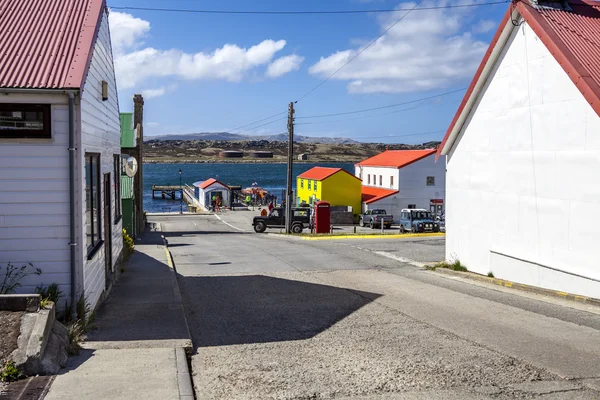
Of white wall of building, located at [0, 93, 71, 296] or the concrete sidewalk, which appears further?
white wall of building, located at [0, 93, 71, 296]

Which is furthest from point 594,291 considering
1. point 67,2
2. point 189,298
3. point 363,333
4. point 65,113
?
point 67,2

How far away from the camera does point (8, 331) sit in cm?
773

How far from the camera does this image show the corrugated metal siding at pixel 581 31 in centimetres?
1395

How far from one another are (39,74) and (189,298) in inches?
255

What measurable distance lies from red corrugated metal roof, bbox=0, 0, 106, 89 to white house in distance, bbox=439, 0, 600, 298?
371 inches

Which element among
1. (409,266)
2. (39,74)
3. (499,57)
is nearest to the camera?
(39,74)

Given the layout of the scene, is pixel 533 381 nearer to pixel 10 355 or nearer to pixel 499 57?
pixel 10 355

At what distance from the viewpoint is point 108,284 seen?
43.5 ft

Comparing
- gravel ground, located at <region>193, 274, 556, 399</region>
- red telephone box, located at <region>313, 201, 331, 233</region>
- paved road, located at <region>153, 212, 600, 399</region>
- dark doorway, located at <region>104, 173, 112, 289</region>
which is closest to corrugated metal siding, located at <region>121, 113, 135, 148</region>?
red telephone box, located at <region>313, 201, 331, 233</region>

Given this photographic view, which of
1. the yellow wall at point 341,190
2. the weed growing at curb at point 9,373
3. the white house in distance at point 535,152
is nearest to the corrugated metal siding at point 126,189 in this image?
the white house in distance at point 535,152

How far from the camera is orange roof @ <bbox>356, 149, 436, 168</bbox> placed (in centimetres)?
6392

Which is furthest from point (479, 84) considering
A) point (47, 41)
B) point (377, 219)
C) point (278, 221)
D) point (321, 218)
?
point (377, 219)

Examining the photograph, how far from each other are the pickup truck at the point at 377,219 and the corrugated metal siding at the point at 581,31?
37.6m

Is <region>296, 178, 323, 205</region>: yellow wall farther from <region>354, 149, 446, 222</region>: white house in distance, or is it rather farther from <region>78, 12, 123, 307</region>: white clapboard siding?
<region>78, 12, 123, 307</region>: white clapboard siding
